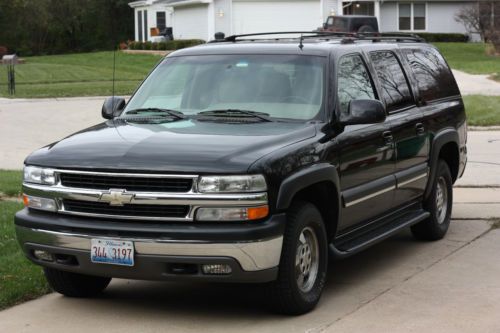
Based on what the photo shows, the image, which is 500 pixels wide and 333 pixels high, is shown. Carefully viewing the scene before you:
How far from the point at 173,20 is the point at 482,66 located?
21.9 metres

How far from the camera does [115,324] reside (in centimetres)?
598

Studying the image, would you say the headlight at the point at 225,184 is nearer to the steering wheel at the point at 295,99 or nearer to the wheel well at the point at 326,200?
the wheel well at the point at 326,200

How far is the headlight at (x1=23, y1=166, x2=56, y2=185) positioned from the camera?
6.08 meters

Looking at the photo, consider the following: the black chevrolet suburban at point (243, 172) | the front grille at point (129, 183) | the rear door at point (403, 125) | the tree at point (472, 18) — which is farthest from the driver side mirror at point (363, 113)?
the tree at point (472, 18)

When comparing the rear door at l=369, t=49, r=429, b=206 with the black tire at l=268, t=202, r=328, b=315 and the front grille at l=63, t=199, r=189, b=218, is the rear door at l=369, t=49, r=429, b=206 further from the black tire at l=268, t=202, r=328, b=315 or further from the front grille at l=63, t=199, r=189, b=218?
the front grille at l=63, t=199, r=189, b=218

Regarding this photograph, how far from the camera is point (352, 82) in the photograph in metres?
7.36

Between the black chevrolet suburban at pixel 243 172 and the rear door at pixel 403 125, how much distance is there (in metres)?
0.02

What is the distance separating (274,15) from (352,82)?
1545 inches

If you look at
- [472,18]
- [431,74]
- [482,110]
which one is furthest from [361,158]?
[472,18]

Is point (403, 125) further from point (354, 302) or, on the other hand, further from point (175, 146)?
point (175, 146)

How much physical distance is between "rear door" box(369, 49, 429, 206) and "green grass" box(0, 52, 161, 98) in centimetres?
1993

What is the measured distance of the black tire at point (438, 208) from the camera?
863 cm

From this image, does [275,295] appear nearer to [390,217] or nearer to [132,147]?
[132,147]

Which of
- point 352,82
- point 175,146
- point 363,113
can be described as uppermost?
point 352,82
